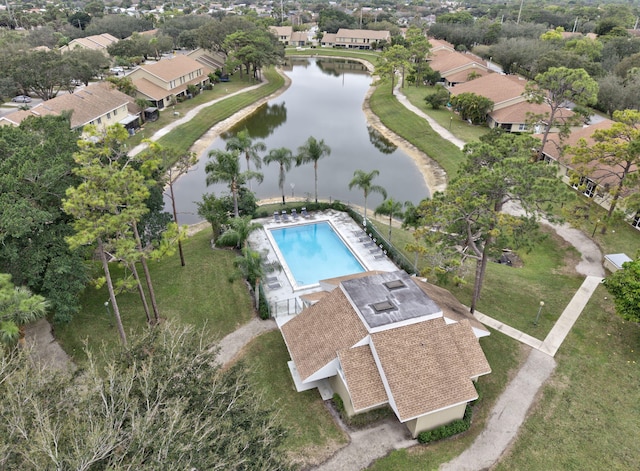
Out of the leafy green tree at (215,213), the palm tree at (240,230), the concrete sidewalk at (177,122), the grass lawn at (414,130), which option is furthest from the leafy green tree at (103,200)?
the grass lawn at (414,130)

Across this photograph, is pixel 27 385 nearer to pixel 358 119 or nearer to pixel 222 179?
pixel 222 179

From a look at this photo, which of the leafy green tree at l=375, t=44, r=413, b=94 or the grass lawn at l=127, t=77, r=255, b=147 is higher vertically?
the leafy green tree at l=375, t=44, r=413, b=94

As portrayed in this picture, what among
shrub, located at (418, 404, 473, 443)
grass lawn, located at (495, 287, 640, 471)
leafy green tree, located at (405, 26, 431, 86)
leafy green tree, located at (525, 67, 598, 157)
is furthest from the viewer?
leafy green tree, located at (405, 26, 431, 86)

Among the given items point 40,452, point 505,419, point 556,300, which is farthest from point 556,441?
point 40,452

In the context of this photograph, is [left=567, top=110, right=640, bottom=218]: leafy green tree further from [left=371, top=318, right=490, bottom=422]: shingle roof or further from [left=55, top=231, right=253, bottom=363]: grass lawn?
[left=55, top=231, right=253, bottom=363]: grass lawn

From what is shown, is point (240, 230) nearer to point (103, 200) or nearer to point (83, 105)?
point (103, 200)

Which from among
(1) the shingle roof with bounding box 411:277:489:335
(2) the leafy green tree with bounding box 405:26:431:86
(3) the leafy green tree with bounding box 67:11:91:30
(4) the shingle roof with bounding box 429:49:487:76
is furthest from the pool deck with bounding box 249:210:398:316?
(3) the leafy green tree with bounding box 67:11:91:30
